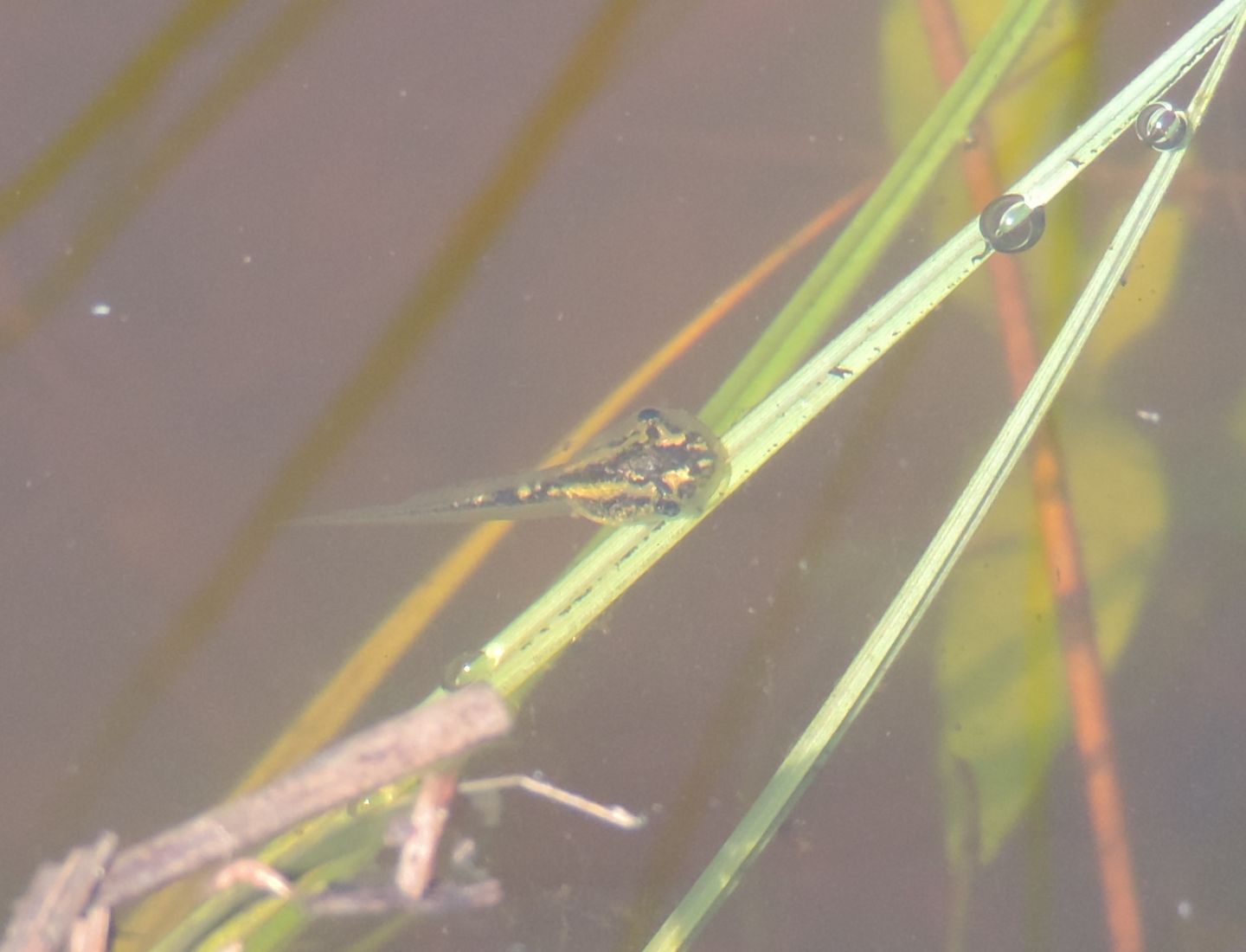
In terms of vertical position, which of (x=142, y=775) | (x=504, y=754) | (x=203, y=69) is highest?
(x=203, y=69)

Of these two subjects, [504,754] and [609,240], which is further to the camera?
[609,240]

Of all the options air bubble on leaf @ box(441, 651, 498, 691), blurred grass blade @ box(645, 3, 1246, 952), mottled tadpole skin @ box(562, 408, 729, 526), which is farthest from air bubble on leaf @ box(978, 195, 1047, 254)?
air bubble on leaf @ box(441, 651, 498, 691)

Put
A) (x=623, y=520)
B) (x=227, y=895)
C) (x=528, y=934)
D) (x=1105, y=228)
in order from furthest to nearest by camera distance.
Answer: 1. (x=1105, y=228)
2. (x=623, y=520)
3. (x=528, y=934)
4. (x=227, y=895)

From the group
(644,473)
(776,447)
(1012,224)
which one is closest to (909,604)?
(776,447)

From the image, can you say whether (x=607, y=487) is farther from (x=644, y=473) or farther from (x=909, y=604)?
(x=909, y=604)

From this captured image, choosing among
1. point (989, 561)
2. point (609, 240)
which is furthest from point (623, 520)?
point (989, 561)

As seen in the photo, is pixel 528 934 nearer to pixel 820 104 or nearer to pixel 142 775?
pixel 142 775
